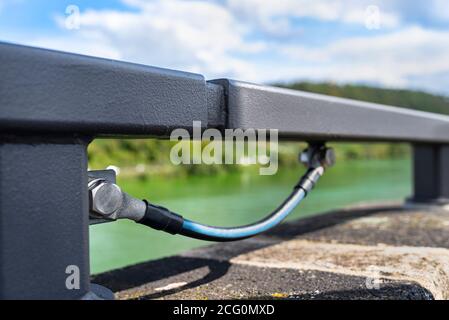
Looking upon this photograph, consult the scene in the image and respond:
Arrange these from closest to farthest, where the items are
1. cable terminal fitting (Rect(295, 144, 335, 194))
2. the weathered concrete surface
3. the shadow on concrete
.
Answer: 1. the weathered concrete surface
2. the shadow on concrete
3. cable terminal fitting (Rect(295, 144, 335, 194))

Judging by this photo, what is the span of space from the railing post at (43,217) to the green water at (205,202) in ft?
4.77

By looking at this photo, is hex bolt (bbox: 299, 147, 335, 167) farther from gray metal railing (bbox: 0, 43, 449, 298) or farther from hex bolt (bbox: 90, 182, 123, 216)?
hex bolt (bbox: 90, 182, 123, 216)

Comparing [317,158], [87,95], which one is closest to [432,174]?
[317,158]

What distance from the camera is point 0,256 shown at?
36.4 inches

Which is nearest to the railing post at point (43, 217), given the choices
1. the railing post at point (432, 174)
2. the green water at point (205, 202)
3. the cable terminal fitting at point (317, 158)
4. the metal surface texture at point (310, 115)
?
the metal surface texture at point (310, 115)

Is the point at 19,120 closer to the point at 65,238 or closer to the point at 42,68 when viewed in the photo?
the point at 42,68

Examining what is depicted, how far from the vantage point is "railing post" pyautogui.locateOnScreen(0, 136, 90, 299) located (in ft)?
3.04

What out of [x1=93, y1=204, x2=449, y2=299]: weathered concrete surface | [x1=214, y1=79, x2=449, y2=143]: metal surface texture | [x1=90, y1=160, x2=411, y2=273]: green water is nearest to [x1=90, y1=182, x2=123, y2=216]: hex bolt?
[x1=214, y1=79, x2=449, y2=143]: metal surface texture

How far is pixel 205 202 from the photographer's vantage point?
4.80m

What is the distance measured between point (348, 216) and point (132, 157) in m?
5.23

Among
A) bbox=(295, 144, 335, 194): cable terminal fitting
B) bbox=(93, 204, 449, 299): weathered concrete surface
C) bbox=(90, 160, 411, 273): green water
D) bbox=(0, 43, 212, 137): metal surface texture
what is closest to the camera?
bbox=(0, 43, 212, 137): metal surface texture

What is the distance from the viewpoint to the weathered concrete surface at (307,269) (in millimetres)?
1491

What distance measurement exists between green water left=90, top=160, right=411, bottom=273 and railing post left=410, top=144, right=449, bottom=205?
0.74 m

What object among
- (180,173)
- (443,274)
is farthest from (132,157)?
(443,274)
